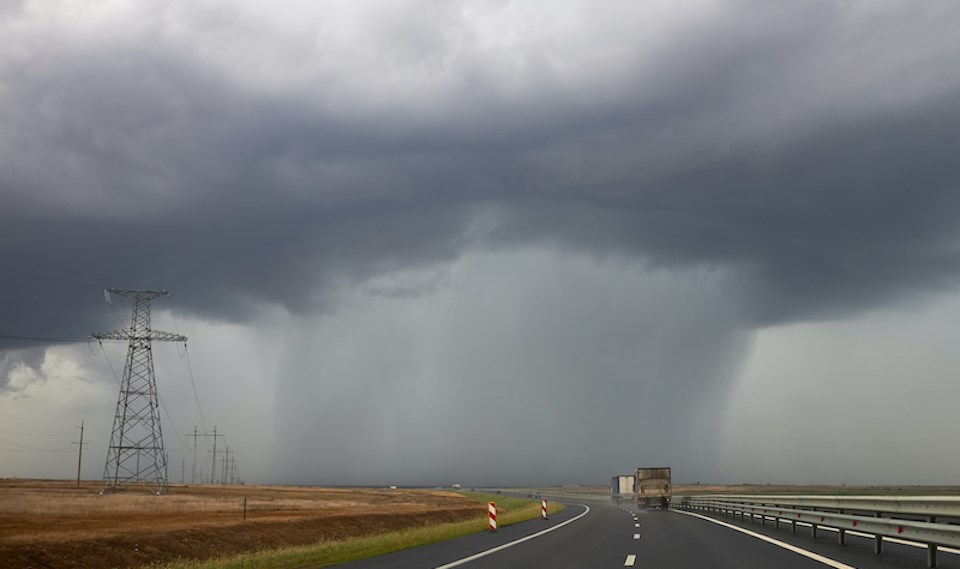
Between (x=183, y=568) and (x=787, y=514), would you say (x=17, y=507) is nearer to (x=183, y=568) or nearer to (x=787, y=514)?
(x=183, y=568)

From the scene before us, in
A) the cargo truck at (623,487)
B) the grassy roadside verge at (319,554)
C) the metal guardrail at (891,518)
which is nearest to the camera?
the metal guardrail at (891,518)

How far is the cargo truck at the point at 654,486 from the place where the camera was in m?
72.4

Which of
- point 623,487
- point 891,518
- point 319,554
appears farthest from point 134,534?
point 623,487

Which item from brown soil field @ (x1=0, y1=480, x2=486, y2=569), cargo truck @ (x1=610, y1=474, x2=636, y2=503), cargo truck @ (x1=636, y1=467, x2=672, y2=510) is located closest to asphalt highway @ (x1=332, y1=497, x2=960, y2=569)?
brown soil field @ (x1=0, y1=480, x2=486, y2=569)

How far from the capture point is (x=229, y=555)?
2956 centimetres

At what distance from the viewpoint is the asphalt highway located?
754 inches

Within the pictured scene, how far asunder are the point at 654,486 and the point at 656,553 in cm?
5374

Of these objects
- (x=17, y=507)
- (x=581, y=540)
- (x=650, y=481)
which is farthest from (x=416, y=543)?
(x=650, y=481)

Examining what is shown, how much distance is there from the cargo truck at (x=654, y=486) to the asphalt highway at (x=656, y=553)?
42.3m

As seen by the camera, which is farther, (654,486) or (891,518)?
(654,486)

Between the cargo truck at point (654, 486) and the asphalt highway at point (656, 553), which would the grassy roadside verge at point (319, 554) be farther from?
the cargo truck at point (654, 486)

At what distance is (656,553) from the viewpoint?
867 inches

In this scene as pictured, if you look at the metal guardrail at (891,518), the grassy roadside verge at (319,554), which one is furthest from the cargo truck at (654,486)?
the grassy roadside verge at (319,554)

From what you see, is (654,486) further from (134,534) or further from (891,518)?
(134,534)
